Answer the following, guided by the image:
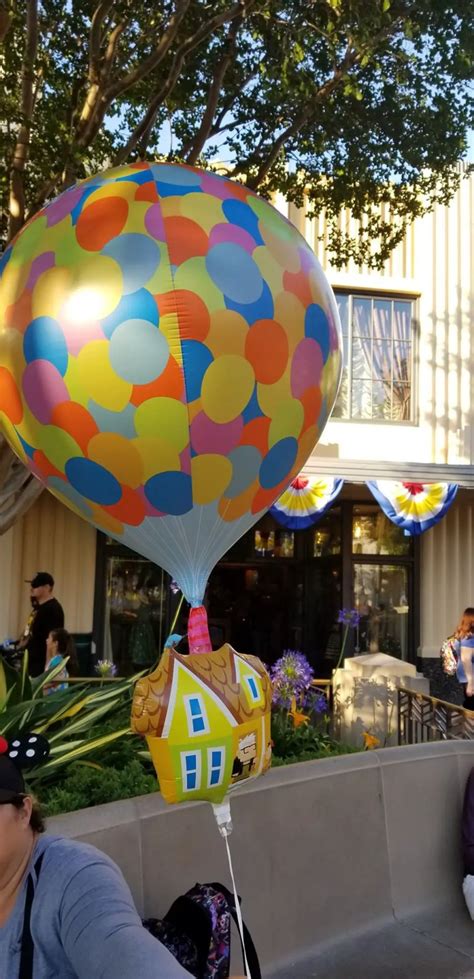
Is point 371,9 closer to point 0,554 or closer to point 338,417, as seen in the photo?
point 338,417

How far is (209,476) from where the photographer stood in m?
2.95

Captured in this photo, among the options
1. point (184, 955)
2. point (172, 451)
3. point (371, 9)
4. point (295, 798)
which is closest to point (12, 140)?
point (371, 9)

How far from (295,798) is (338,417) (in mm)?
8615

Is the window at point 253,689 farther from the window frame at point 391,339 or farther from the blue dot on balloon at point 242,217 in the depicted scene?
the window frame at point 391,339

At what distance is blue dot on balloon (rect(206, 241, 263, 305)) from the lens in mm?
2936

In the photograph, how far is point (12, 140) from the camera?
23.8ft

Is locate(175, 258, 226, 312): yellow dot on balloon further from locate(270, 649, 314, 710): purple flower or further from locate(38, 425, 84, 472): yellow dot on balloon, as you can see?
locate(270, 649, 314, 710): purple flower

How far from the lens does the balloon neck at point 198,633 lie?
2.94m

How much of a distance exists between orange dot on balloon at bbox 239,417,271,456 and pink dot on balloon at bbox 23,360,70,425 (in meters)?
0.63

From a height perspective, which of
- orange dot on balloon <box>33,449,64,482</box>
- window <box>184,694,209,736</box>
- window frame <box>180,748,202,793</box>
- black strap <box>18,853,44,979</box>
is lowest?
black strap <box>18,853,44,979</box>

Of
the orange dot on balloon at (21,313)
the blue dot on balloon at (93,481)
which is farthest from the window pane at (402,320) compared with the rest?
the blue dot on balloon at (93,481)

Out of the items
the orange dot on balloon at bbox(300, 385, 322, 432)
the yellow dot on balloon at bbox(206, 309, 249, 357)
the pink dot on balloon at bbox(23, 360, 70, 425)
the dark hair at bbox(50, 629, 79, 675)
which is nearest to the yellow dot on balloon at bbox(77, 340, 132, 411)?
the pink dot on balloon at bbox(23, 360, 70, 425)

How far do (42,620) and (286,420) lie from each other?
4.68m

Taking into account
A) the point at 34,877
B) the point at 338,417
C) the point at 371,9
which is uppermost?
the point at 371,9
